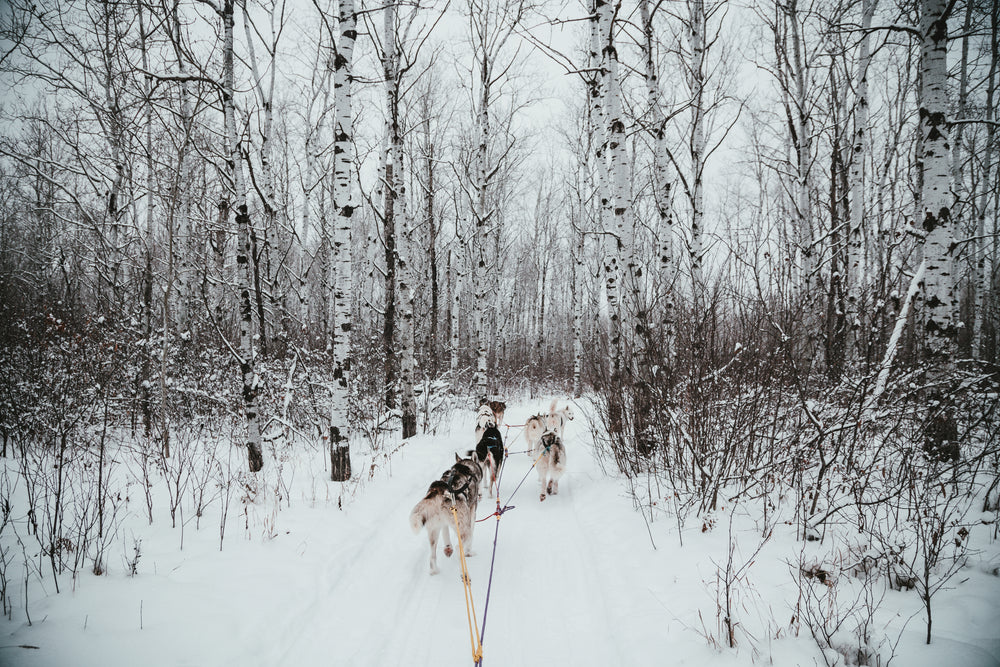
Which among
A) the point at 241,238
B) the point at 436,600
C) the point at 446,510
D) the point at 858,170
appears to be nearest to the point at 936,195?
the point at 858,170

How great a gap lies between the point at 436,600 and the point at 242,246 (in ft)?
17.1

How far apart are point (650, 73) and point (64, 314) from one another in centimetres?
1365

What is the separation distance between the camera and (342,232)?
17.7ft

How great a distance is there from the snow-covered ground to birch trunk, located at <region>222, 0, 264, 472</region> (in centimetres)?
114

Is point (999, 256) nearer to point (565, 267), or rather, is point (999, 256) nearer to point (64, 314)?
point (565, 267)

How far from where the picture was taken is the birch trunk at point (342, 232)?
525cm

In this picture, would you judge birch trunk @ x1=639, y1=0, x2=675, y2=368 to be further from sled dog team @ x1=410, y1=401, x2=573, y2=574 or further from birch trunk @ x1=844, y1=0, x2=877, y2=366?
birch trunk @ x1=844, y1=0, x2=877, y2=366

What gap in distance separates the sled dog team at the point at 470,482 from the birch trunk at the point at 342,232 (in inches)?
72.2

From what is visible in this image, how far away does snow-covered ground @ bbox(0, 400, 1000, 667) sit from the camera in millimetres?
2291

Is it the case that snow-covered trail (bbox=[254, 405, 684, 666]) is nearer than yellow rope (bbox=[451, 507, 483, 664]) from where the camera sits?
No

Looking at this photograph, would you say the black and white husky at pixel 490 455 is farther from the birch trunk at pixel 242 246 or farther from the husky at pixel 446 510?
the birch trunk at pixel 242 246

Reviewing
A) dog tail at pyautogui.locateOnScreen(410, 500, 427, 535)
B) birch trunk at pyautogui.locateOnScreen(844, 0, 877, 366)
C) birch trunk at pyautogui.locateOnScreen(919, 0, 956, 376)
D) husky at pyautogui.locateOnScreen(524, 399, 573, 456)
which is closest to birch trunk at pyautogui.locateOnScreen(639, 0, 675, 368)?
husky at pyautogui.locateOnScreen(524, 399, 573, 456)

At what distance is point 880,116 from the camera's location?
14.9 m

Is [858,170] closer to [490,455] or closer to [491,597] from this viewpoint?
[490,455]
